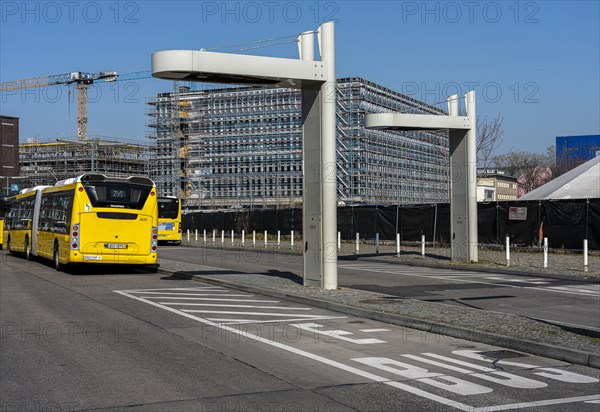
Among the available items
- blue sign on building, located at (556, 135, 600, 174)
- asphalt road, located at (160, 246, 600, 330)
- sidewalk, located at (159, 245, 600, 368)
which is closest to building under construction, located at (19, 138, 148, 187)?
blue sign on building, located at (556, 135, 600, 174)

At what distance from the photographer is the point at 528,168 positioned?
94.2 meters

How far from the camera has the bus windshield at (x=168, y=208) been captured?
4712 cm

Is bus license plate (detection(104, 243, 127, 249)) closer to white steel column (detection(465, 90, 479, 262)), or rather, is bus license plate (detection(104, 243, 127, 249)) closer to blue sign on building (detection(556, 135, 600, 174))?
white steel column (detection(465, 90, 479, 262))

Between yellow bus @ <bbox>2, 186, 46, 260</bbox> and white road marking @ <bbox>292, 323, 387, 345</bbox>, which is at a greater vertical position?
yellow bus @ <bbox>2, 186, 46, 260</bbox>

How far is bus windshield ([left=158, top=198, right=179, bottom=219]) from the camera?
47125mm

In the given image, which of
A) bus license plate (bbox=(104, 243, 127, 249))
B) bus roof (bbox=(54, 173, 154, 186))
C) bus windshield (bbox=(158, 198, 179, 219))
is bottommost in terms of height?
bus license plate (bbox=(104, 243, 127, 249))

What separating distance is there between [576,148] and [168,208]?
75.1 meters

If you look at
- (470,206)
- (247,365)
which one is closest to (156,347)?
(247,365)

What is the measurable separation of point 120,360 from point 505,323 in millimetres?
6035

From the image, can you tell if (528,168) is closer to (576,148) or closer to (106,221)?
(576,148)

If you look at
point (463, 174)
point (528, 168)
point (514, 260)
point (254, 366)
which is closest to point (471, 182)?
point (463, 174)

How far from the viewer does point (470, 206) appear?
84.7ft

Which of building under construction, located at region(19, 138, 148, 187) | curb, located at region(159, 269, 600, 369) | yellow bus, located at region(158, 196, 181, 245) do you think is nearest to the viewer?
curb, located at region(159, 269, 600, 369)

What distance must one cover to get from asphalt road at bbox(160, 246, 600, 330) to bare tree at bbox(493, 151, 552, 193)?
60.1m
